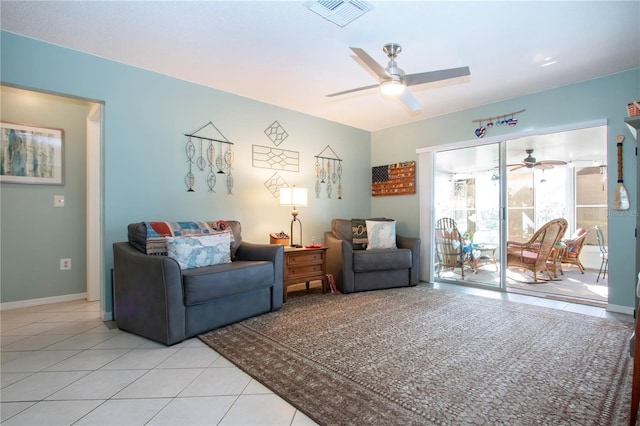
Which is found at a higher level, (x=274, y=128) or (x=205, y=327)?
(x=274, y=128)

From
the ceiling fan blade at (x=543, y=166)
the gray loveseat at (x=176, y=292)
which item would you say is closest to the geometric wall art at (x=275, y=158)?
the gray loveseat at (x=176, y=292)

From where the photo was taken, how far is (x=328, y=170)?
4.70m

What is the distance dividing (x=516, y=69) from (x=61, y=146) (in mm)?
4916

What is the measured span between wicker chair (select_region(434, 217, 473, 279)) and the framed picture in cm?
496

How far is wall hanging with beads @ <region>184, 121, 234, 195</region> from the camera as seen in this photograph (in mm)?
3354

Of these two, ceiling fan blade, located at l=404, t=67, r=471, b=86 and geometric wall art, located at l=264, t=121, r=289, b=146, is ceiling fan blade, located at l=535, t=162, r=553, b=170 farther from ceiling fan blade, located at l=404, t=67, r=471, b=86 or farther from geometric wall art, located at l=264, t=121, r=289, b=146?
geometric wall art, located at l=264, t=121, r=289, b=146

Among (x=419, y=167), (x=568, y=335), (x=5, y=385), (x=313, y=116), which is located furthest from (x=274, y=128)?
(x=568, y=335)

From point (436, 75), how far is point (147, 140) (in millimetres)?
2713

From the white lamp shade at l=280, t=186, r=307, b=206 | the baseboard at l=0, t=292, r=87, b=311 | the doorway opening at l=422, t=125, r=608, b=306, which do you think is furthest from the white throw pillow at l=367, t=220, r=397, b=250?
the baseboard at l=0, t=292, r=87, b=311

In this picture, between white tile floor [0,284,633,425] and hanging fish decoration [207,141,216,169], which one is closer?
white tile floor [0,284,633,425]

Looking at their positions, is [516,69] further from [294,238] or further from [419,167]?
[294,238]

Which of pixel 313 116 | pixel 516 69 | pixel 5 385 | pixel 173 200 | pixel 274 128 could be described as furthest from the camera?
pixel 313 116

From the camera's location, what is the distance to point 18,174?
127 inches

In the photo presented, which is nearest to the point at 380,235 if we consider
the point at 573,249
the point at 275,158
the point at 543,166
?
the point at 275,158
